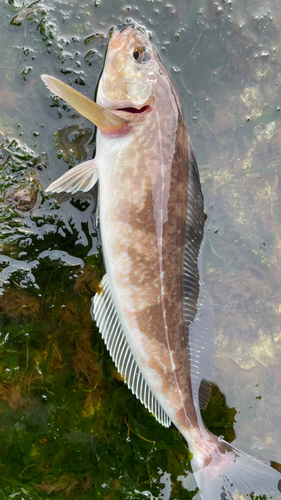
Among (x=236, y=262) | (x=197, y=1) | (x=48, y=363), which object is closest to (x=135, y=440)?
(x=48, y=363)

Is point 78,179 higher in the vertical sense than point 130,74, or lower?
lower

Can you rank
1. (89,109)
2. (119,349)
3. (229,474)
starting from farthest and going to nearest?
(119,349) < (229,474) < (89,109)

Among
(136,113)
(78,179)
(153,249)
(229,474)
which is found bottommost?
(229,474)

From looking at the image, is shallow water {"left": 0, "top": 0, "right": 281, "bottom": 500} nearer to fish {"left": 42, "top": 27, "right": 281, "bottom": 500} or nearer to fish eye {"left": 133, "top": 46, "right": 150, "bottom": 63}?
fish {"left": 42, "top": 27, "right": 281, "bottom": 500}

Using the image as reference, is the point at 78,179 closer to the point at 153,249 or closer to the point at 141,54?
the point at 153,249

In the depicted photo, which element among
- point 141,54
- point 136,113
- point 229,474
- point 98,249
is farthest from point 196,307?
point 141,54

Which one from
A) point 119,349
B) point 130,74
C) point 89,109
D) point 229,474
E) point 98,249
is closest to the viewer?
point 89,109

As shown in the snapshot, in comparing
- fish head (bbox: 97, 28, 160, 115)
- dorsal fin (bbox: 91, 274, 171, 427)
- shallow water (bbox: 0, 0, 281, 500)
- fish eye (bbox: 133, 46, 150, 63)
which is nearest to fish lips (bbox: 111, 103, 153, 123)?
fish head (bbox: 97, 28, 160, 115)
